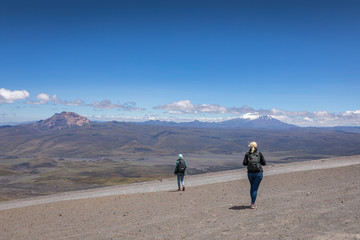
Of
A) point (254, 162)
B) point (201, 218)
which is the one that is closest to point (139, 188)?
point (201, 218)

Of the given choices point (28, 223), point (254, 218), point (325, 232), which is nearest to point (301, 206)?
point (254, 218)

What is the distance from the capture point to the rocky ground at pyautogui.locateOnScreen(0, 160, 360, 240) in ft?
32.8

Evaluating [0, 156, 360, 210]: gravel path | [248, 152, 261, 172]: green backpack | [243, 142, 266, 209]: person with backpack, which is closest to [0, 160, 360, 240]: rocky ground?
[243, 142, 266, 209]: person with backpack

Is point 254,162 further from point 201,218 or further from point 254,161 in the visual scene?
point 201,218

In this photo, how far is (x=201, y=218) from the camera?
41.7 ft

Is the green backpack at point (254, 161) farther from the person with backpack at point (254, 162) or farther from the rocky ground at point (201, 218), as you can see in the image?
the rocky ground at point (201, 218)

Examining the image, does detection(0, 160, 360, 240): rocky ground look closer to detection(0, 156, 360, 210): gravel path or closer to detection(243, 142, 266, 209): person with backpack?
detection(243, 142, 266, 209): person with backpack

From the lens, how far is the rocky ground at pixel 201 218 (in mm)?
10008

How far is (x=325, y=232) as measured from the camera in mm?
9211

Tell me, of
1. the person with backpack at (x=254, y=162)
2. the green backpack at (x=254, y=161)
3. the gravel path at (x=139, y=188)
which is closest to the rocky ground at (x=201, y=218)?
the person with backpack at (x=254, y=162)

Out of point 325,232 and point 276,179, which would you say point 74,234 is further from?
point 276,179

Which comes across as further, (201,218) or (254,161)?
(254,161)

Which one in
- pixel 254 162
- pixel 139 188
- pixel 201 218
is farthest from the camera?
pixel 139 188

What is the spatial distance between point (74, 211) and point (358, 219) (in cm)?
1517
